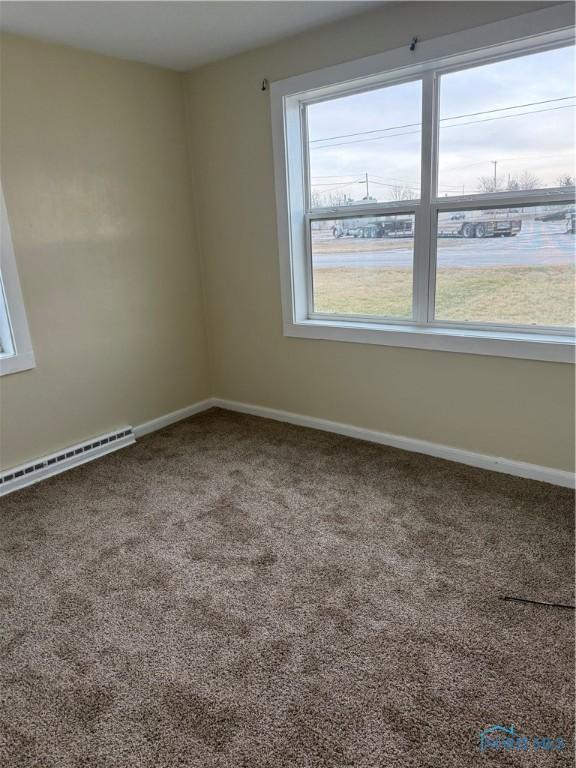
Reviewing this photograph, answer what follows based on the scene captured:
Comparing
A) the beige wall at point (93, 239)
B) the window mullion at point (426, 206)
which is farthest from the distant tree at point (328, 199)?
the beige wall at point (93, 239)

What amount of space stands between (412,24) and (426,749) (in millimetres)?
3168

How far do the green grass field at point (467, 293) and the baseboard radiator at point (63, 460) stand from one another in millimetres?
1694

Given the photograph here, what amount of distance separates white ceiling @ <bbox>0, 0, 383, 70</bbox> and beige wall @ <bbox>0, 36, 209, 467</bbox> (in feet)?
0.67

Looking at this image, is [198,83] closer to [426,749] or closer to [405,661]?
[405,661]

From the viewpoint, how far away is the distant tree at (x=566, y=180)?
2443 millimetres

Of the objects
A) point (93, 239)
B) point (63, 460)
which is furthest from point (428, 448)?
point (93, 239)

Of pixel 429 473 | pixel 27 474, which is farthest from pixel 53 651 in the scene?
pixel 429 473

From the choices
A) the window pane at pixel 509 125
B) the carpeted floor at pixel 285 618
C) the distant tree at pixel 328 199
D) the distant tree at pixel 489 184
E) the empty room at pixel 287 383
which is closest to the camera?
the carpeted floor at pixel 285 618

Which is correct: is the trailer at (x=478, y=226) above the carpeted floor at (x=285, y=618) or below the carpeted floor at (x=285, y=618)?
above

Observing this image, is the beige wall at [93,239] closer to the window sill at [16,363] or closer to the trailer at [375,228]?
the window sill at [16,363]

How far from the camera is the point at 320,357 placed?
3.50 metres

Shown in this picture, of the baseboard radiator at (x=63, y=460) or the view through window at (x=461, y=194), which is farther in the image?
the baseboard radiator at (x=63, y=460)

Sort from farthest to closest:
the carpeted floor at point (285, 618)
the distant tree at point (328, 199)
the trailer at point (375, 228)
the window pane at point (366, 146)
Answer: the distant tree at point (328, 199) → the trailer at point (375, 228) → the window pane at point (366, 146) → the carpeted floor at point (285, 618)

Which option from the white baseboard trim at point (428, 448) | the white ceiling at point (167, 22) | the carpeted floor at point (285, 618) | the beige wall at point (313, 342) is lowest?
the carpeted floor at point (285, 618)
